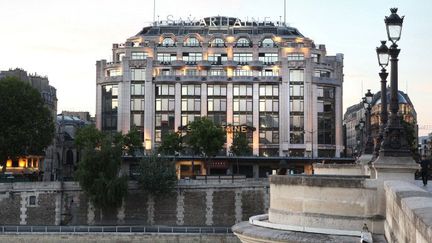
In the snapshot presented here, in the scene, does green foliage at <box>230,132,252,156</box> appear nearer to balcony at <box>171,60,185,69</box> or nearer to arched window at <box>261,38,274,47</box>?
balcony at <box>171,60,185,69</box>

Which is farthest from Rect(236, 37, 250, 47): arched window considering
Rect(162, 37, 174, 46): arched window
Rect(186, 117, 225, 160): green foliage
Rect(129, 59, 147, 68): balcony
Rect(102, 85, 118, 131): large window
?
Rect(186, 117, 225, 160): green foliage

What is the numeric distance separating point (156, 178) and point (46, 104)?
64694 mm

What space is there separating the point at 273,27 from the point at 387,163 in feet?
374

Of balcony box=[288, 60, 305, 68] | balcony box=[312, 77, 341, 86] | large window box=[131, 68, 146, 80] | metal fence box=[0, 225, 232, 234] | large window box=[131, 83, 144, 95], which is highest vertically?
balcony box=[288, 60, 305, 68]

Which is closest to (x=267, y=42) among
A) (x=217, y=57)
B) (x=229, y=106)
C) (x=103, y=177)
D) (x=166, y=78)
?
(x=217, y=57)

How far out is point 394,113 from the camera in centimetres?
1952

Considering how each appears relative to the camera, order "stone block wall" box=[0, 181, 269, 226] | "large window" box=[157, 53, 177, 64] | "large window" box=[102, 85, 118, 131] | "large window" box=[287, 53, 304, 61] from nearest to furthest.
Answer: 1. "stone block wall" box=[0, 181, 269, 226]
2. "large window" box=[102, 85, 118, 131]
3. "large window" box=[287, 53, 304, 61]
4. "large window" box=[157, 53, 177, 64]

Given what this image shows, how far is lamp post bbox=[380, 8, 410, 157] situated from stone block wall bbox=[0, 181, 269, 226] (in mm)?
56166

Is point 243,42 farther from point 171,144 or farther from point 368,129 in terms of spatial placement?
point 368,129

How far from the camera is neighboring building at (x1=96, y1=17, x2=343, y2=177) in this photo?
118 metres

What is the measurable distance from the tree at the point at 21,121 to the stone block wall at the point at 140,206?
13.5 meters

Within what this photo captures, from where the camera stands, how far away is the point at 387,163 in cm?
1880

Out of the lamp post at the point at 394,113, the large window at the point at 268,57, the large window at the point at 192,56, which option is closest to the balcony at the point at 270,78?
the large window at the point at 268,57

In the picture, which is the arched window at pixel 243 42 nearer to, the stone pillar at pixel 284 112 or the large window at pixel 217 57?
the large window at pixel 217 57
